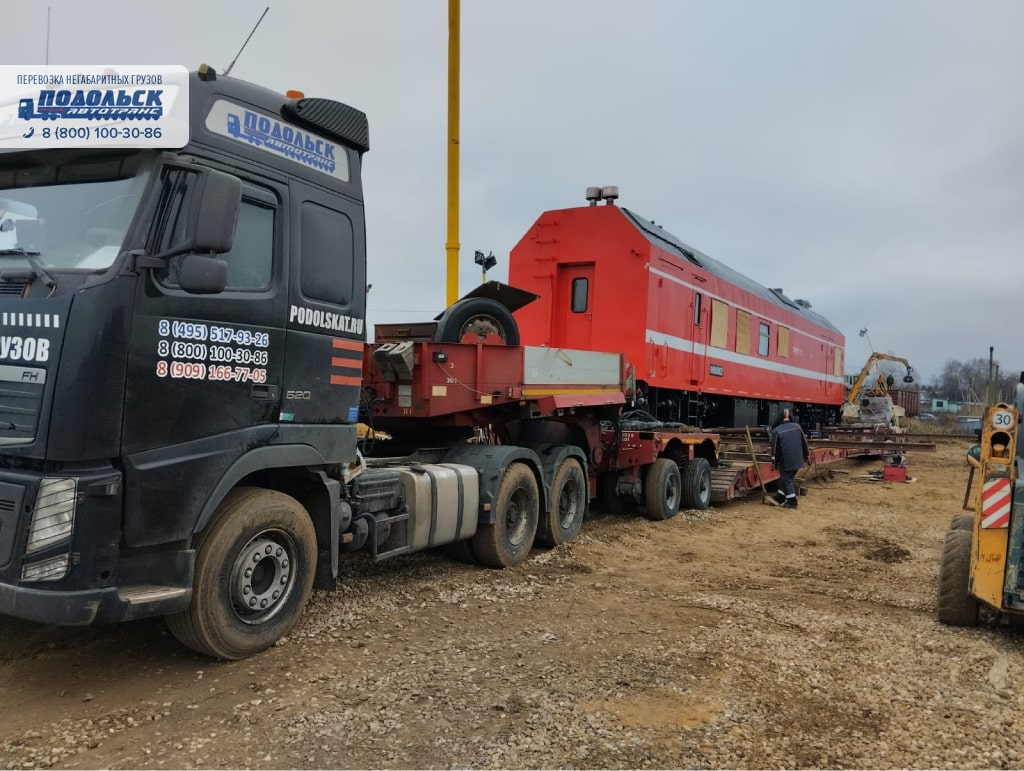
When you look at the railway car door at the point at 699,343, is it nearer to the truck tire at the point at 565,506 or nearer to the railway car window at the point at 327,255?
the truck tire at the point at 565,506

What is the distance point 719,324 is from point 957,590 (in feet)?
29.4

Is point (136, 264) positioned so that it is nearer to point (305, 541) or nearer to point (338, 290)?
point (338, 290)

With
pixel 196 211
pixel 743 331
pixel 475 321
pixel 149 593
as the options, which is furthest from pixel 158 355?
pixel 743 331

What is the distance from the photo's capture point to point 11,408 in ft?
12.3

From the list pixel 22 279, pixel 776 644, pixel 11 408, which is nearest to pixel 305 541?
pixel 11 408

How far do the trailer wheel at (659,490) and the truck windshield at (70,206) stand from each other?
7.48 meters

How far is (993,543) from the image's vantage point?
498cm

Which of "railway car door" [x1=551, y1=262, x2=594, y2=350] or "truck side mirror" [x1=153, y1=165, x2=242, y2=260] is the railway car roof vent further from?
"truck side mirror" [x1=153, y1=165, x2=242, y2=260]

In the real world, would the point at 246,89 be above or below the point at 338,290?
above

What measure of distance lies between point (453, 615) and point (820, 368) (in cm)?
1853

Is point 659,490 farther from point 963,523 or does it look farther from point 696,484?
point 963,523

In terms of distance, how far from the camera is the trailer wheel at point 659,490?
1001 centimetres

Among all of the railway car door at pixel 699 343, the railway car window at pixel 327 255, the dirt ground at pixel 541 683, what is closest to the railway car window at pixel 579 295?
the railway car door at pixel 699 343

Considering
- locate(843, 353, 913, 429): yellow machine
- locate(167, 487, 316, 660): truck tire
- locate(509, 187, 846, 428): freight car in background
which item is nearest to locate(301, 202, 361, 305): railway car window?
locate(167, 487, 316, 660): truck tire
